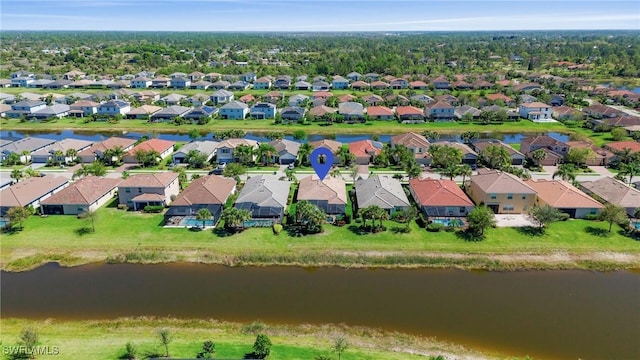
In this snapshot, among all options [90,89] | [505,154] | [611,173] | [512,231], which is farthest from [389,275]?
[90,89]

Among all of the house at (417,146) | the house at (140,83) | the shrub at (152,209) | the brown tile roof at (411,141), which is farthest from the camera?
the house at (140,83)

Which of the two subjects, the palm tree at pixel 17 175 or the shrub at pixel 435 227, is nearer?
the shrub at pixel 435 227

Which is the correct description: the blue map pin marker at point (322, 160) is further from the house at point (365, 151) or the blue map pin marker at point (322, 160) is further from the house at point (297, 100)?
the house at point (297, 100)

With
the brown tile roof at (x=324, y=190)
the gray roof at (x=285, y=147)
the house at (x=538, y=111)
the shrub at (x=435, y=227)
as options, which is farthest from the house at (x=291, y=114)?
the shrub at (x=435, y=227)

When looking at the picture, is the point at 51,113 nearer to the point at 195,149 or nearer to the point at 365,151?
the point at 195,149

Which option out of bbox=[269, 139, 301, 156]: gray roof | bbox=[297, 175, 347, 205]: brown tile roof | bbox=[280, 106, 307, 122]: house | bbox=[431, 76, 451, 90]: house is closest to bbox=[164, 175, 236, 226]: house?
bbox=[297, 175, 347, 205]: brown tile roof

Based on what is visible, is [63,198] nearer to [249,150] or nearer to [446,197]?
[249,150]

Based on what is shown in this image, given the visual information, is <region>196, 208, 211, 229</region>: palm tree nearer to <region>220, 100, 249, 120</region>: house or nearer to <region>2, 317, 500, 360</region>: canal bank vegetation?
<region>2, 317, 500, 360</region>: canal bank vegetation
